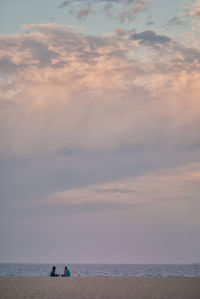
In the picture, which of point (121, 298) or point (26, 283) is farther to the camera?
point (26, 283)

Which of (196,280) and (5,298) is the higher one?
(196,280)

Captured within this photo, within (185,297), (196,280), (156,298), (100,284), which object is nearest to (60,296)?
(100,284)

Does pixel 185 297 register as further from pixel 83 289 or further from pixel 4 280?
pixel 4 280

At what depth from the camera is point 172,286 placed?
27.8 m

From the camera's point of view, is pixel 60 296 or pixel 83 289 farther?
pixel 83 289

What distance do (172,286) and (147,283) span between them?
6.17 feet

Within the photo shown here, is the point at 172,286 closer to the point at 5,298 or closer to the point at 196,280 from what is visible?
the point at 196,280

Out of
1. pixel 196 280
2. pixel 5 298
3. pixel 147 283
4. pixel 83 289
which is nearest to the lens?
pixel 5 298

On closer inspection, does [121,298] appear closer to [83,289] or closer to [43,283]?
[83,289]

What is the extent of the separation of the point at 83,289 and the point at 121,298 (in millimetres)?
3152

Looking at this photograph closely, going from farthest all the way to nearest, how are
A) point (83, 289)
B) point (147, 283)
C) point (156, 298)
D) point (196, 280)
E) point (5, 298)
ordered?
point (196, 280) → point (147, 283) → point (83, 289) → point (156, 298) → point (5, 298)

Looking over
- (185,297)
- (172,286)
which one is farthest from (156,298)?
(172,286)

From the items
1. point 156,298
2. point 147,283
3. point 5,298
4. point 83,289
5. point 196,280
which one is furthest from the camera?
point 196,280

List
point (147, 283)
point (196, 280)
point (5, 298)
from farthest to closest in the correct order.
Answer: point (196, 280), point (147, 283), point (5, 298)
